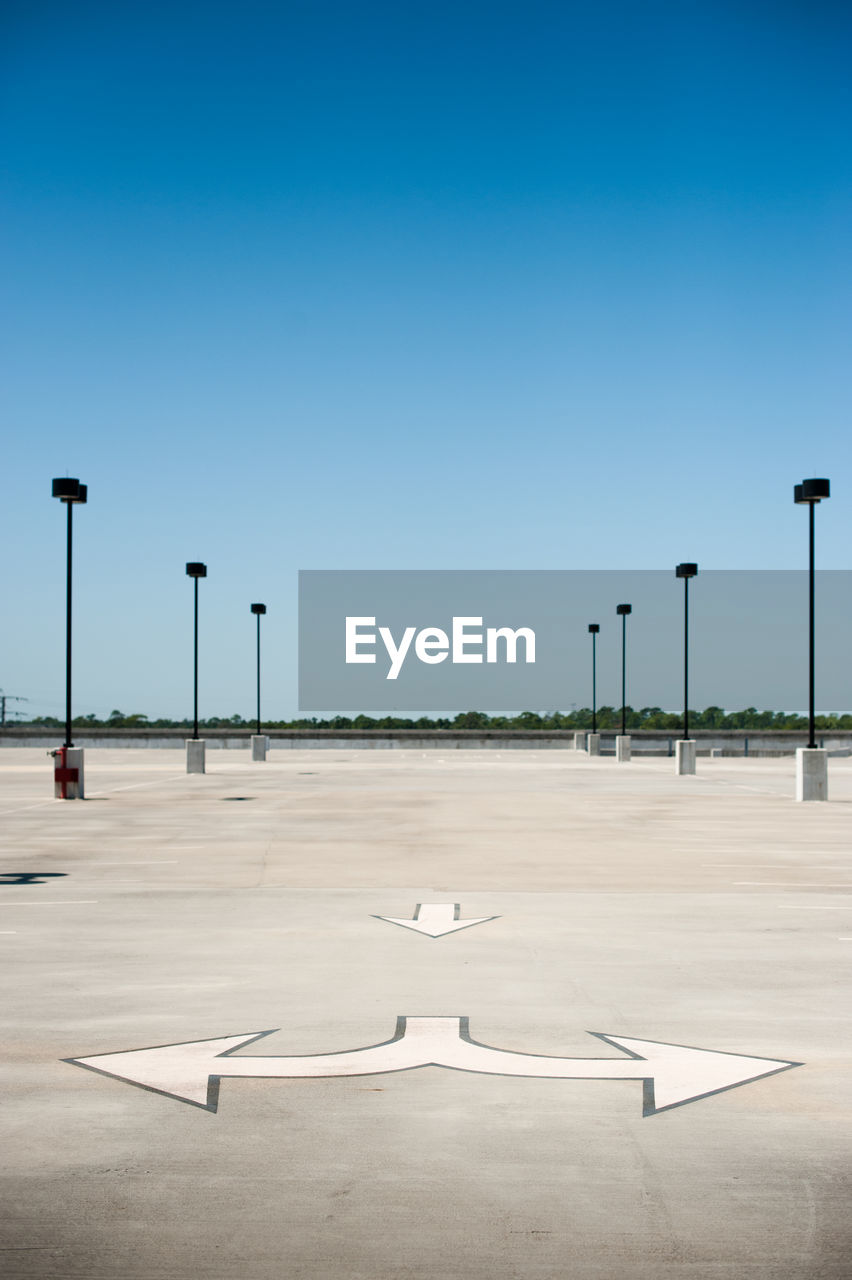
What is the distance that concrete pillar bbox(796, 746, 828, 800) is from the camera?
26.6 meters

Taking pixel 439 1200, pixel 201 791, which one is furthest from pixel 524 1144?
pixel 201 791

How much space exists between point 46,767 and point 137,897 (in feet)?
112

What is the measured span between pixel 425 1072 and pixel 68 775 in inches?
846

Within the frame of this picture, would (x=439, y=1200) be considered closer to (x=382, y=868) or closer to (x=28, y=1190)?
(x=28, y=1190)

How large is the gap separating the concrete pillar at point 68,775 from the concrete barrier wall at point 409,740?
129 ft

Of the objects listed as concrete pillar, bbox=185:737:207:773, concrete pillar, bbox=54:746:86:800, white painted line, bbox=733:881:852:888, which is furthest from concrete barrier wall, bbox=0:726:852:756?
white painted line, bbox=733:881:852:888

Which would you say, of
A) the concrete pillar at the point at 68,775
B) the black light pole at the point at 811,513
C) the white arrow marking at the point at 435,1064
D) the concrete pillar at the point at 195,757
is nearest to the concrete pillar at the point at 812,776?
the black light pole at the point at 811,513

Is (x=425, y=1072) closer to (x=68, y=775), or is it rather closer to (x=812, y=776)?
(x=68, y=775)

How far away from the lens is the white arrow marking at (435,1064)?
6070 millimetres

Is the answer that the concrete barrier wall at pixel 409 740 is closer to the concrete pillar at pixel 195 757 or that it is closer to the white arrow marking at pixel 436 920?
the concrete pillar at pixel 195 757

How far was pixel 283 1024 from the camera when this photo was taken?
724 centimetres

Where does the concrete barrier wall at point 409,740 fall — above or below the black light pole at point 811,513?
below

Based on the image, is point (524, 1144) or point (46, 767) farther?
point (46, 767)

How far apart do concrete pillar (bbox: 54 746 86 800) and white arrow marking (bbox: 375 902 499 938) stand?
16194 mm
